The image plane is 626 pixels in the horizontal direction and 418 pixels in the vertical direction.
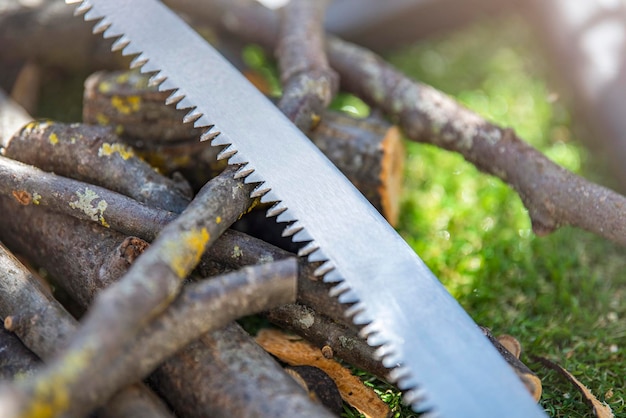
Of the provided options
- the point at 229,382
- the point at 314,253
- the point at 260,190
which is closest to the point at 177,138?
the point at 260,190

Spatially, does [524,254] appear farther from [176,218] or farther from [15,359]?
[15,359]

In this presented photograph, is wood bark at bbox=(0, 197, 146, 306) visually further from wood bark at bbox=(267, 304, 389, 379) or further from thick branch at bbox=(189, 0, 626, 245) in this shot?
thick branch at bbox=(189, 0, 626, 245)

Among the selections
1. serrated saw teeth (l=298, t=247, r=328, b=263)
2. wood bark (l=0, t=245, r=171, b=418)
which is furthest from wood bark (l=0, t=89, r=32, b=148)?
serrated saw teeth (l=298, t=247, r=328, b=263)

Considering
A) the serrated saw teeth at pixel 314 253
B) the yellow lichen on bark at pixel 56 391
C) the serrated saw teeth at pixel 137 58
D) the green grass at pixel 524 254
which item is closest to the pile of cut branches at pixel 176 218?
the yellow lichen on bark at pixel 56 391

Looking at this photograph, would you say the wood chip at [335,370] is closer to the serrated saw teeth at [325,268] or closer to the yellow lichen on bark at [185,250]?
the serrated saw teeth at [325,268]

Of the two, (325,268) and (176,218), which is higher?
(176,218)

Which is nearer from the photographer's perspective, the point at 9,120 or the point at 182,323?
the point at 182,323

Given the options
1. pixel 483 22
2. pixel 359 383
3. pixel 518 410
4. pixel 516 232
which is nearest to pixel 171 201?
pixel 359 383
